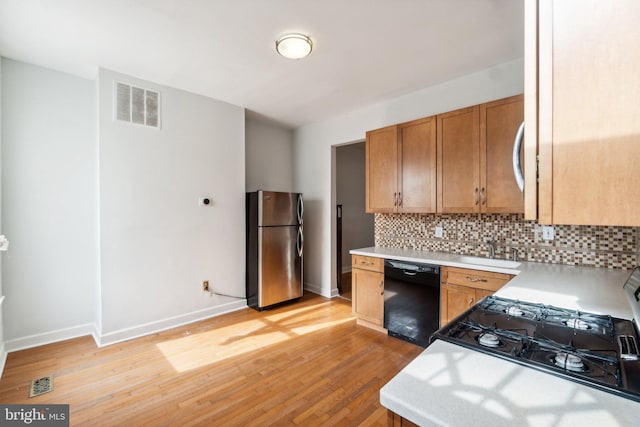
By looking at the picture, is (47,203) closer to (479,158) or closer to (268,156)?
(268,156)

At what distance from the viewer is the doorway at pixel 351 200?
5910 mm

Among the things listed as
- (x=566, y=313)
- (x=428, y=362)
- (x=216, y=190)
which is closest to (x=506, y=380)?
(x=428, y=362)

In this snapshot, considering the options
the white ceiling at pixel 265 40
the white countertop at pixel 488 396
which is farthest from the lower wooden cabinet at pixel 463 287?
the white ceiling at pixel 265 40

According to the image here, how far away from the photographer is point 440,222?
125 inches

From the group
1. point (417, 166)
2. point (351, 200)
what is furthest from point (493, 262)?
point (351, 200)

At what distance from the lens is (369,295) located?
10.4 feet

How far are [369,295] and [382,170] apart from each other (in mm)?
1372

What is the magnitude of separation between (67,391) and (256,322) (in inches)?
66.7

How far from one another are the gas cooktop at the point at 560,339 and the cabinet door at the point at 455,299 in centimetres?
119

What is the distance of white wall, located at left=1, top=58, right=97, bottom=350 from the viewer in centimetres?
271

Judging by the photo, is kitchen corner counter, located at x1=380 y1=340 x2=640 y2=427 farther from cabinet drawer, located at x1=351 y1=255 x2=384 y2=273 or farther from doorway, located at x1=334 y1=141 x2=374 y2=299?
doorway, located at x1=334 y1=141 x2=374 y2=299

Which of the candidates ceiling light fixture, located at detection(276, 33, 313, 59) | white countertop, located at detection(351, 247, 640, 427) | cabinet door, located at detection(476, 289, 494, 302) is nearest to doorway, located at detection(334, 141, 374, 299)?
ceiling light fixture, located at detection(276, 33, 313, 59)

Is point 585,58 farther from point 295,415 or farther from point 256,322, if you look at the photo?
point 256,322

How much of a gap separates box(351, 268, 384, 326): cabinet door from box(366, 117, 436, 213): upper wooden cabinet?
0.73 metres
